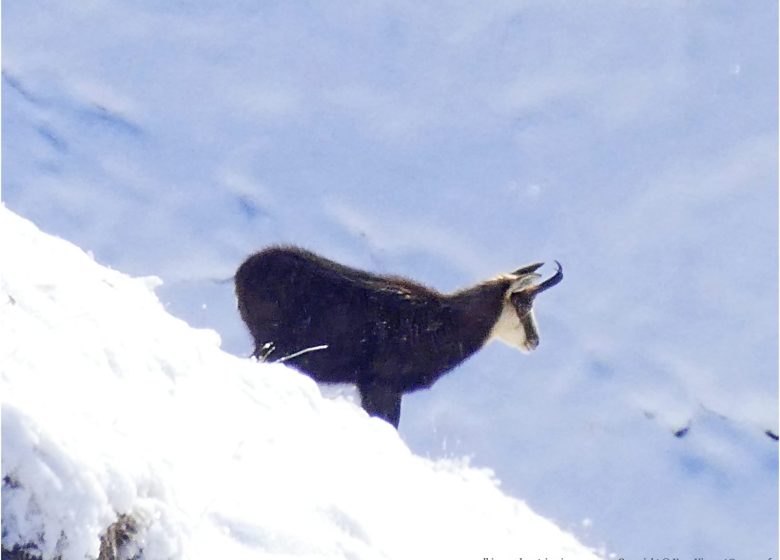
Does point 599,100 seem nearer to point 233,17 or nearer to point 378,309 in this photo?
point 233,17

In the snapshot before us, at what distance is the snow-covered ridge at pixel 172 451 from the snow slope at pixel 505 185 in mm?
8198

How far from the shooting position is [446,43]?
1828 centimetres

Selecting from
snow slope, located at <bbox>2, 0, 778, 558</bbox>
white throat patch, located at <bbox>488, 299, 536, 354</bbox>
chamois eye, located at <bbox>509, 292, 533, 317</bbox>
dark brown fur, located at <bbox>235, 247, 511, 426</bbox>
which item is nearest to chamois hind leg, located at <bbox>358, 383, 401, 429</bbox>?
dark brown fur, located at <bbox>235, 247, 511, 426</bbox>

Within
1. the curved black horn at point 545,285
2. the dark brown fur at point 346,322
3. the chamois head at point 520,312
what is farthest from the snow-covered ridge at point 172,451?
the chamois head at point 520,312

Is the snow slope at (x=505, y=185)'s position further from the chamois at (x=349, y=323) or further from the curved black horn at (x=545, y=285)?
the chamois at (x=349, y=323)

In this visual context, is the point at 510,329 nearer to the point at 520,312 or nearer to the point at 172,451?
the point at 520,312

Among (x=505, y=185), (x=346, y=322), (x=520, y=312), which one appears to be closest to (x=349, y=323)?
(x=346, y=322)

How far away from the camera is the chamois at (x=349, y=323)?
790 cm

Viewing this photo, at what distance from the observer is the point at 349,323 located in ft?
26.2

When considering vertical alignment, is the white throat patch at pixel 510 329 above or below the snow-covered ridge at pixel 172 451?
above

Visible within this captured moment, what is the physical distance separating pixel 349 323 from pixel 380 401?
18.9 inches

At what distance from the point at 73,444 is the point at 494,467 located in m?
10.4

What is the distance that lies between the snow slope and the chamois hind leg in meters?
4.91

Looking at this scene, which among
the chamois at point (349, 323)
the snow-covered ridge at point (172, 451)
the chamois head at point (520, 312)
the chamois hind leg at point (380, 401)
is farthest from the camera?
the chamois head at point (520, 312)
